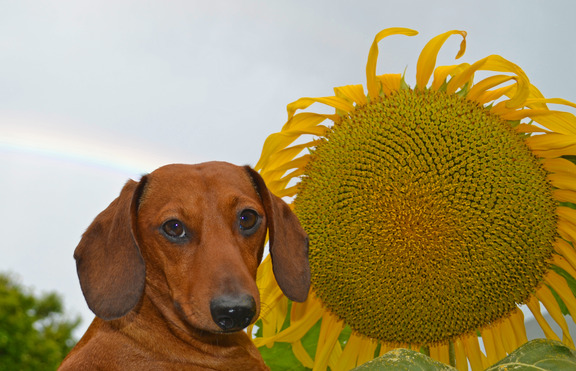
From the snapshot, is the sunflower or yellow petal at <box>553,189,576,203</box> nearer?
the sunflower

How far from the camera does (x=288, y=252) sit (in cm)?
284

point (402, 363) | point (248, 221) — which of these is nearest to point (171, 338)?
point (248, 221)

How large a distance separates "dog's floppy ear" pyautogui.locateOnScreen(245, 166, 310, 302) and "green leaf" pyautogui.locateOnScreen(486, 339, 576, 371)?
2.95ft

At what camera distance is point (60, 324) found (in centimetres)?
2150

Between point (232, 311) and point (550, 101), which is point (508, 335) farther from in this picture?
point (232, 311)

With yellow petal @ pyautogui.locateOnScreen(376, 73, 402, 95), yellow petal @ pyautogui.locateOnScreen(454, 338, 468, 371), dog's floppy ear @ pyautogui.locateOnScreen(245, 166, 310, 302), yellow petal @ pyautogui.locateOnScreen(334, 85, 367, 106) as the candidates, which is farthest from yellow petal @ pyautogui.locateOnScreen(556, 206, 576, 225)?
dog's floppy ear @ pyautogui.locateOnScreen(245, 166, 310, 302)

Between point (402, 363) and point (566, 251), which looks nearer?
point (402, 363)

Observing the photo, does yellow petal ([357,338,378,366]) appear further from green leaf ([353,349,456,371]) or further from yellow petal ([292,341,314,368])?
green leaf ([353,349,456,371])

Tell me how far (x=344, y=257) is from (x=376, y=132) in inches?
23.6

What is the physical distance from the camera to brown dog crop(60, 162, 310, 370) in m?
2.40

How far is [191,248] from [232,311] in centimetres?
39

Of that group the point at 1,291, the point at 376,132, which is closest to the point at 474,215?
the point at 376,132

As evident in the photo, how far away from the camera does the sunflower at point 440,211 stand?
9.54 ft

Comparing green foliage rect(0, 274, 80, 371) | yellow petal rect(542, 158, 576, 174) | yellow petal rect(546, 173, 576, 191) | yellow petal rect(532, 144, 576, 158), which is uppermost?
yellow petal rect(532, 144, 576, 158)
